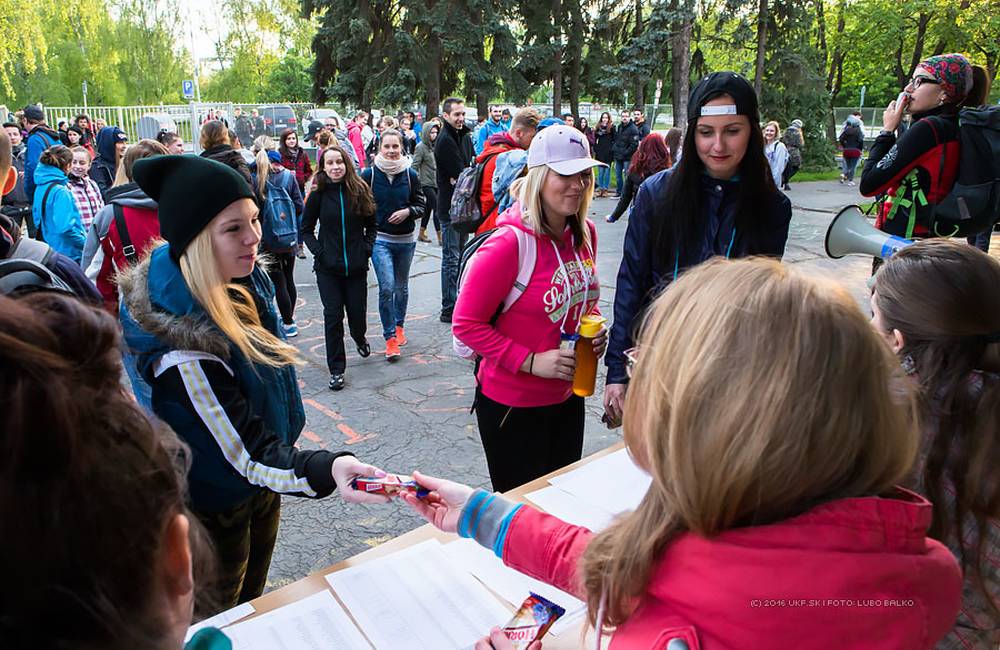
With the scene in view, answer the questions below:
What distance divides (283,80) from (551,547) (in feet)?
160

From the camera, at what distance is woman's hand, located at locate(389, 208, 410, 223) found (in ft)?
20.0

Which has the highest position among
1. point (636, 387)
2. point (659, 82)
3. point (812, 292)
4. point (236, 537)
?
point (659, 82)

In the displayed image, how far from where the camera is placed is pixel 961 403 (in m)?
1.45

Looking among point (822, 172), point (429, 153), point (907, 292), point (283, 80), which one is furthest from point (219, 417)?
point (283, 80)

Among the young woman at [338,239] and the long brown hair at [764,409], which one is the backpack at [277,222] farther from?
the long brown hair at [764,409]

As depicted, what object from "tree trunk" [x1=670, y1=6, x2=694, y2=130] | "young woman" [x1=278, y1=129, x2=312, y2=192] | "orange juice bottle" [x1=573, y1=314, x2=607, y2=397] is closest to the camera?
"orange juice bottle" [x1=573, y1=314, x2=607, y2=397]

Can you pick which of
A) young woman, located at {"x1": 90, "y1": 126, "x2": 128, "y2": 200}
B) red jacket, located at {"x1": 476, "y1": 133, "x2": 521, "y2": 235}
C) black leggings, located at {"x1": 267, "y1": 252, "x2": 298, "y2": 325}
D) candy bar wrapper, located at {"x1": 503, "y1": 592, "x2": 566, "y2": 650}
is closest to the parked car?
young woman, located at {"x1": 90, "y1": 126, "x2": 128, "y2": 200}

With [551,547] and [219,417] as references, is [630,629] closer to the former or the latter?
[551,547]

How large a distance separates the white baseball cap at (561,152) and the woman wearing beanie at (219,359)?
112 centimetres

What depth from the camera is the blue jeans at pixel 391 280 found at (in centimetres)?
600

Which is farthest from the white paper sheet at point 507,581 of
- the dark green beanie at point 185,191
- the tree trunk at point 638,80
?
the tree trunk at point 638,80

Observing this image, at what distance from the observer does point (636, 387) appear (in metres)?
1.05

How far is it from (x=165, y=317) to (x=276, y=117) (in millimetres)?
23008

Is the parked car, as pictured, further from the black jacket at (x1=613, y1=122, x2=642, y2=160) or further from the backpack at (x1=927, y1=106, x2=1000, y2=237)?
the backpack at (x1=927, y1=106, x2=1000, y2=237)
